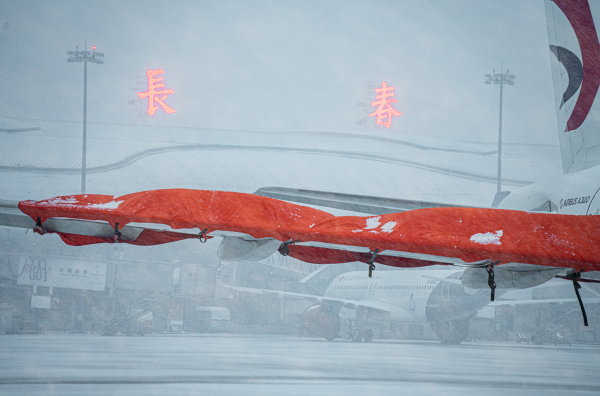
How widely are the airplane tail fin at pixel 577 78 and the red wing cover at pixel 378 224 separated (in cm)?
459

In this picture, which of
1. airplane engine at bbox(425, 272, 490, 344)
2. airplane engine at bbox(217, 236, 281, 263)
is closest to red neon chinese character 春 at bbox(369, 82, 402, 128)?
airplane engine at bbox(425, 272, 490, 344)

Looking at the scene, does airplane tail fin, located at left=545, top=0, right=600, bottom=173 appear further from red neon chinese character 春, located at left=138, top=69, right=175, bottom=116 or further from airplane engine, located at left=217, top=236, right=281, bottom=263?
red neon chinese character 春, located at left=138, top=69, right=175, bottom=116

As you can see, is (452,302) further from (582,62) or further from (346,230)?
(346,230)

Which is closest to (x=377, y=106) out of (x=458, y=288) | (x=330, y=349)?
(x=458, y=288)

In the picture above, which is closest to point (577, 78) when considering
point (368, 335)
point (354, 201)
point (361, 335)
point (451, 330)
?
point (354, 201)

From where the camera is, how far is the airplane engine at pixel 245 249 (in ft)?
22.9

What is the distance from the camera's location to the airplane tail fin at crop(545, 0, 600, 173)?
10.5 m

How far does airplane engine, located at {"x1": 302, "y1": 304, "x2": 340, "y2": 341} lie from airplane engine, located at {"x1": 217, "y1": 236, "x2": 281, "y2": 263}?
30522 millimetres

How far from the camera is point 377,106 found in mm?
28719

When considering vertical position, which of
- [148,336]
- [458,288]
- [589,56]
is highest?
[589,56]

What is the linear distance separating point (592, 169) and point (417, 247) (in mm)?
4664

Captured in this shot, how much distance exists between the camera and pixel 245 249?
7059 mm

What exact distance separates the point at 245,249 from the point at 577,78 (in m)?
7.21

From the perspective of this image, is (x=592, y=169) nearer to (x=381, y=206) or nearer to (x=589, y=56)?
(x=589, y=56)
